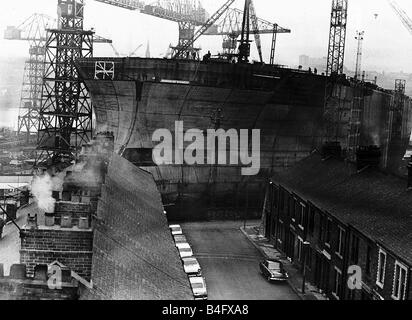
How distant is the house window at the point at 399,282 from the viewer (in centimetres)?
1699

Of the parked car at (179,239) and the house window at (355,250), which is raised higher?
the house window at (355,250)

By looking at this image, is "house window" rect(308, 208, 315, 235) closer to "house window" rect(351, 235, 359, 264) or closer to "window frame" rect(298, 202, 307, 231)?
"window frame" rect(298, 202, 307, 231)

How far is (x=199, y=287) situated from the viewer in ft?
79.5

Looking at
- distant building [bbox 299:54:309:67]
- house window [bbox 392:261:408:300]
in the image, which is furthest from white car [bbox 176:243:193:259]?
distant building [bbox 299:54:309:67]

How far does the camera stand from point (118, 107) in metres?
42.2

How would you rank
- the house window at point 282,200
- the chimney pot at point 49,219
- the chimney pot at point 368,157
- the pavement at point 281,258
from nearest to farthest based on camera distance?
the chimney pot at point 49,219
the pavement at point 281,258
the chimney pot at point 368,157
the house window at point 282,200

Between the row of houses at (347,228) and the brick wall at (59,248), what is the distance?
10.7m

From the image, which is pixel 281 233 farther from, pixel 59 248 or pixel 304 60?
pixel 304 60

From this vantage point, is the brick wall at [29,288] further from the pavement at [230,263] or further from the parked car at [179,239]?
the parked car at [179,239]

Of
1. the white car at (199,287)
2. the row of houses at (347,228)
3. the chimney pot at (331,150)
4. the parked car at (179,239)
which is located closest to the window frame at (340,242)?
the row of houses at (347,228)

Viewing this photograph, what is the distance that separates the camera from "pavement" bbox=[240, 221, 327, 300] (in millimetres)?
24906
